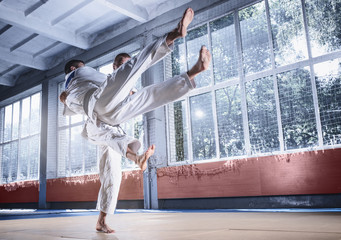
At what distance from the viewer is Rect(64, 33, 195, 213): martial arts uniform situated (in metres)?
2.35

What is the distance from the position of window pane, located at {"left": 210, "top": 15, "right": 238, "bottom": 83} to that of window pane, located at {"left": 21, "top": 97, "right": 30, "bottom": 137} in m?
7.09

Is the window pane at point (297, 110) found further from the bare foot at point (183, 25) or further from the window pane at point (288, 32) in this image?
the bare foot at point (183, 25)

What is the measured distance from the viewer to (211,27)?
664 centimetres

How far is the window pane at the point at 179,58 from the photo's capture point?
6.95 m

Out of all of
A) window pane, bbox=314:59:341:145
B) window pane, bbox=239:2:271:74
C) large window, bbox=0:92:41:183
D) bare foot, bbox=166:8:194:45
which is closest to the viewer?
bare foot, bbox=166:8:194:45

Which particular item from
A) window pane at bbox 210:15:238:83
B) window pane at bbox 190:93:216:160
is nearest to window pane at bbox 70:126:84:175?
window pane at bbox 190:93:216:160

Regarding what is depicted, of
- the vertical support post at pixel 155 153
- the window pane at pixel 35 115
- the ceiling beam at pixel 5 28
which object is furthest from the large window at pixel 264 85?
the window pane at pixel 35 115

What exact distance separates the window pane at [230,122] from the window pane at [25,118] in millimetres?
7146

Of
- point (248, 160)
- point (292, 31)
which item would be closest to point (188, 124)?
point (248, 160)

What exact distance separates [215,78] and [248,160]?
1846 millimetres

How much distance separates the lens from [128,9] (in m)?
6.91

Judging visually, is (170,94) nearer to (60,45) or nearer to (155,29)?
(155,29)

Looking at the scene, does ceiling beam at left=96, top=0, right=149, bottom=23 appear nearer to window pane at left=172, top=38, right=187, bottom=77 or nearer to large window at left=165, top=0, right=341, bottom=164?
window pane at left=172, top=38, right=187, bottom=77

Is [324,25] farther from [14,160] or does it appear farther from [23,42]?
[14,160]
